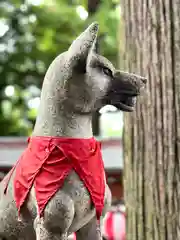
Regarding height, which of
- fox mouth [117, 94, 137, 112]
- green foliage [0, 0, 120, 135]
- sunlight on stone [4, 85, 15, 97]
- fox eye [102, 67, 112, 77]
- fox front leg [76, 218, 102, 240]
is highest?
green foliage [0, 0, 120, 135]

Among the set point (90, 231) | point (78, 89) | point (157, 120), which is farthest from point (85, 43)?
point (157, 120)

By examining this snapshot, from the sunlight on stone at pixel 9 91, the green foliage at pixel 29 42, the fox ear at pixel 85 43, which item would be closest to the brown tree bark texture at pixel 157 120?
the fox ear at pixel 85 43

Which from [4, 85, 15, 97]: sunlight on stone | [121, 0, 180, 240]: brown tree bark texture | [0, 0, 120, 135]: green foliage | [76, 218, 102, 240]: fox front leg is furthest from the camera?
[4, 85, 15, 97]: sunlight on stone

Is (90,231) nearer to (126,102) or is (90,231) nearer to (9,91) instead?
(126,102)

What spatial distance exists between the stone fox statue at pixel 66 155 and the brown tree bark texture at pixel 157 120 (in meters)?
0.51

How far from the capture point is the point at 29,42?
9.07ft

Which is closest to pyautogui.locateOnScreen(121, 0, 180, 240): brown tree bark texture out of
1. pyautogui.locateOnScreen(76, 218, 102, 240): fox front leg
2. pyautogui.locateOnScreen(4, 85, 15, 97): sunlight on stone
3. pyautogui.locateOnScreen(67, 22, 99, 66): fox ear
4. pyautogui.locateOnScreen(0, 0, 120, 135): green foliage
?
pyautogui.locateOnScreen(76, 218, 102, 240): fox front leg

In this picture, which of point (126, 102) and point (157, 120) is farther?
point (157, 120)

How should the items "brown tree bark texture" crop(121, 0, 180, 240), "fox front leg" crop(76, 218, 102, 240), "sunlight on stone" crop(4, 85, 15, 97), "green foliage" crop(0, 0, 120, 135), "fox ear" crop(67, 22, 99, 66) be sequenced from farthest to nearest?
"sunlight on stone" crop(4, 85, 15, 97) < "green foliage" crop(0, 0, 120, 135) < "brown tree bark texture" crop(121, 0, 180, 240) < "fox front leg" crop(76, 218, 102, 240) < "fox ear" crop(67, 22, 99, 66)

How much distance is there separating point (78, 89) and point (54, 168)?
0.43 feet

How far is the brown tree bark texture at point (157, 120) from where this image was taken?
125cm

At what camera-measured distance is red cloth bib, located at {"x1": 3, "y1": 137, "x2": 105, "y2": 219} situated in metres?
0.71

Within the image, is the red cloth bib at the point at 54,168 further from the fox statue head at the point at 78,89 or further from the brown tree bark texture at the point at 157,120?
the brown tree bark texture at the point at 157,120

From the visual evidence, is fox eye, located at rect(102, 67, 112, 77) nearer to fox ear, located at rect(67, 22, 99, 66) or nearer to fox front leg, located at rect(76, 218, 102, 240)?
fox ear, located at rect(67, 22, 99, 66)
